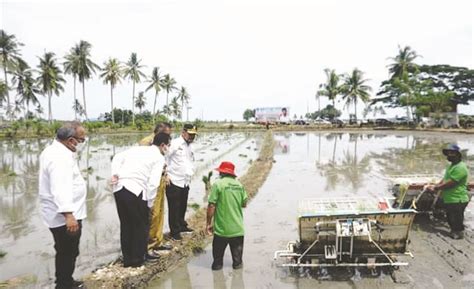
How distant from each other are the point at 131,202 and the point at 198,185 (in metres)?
7.12

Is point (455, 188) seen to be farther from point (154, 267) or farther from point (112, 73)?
point (112, 73)

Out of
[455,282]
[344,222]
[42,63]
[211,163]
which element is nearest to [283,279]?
[344,222]

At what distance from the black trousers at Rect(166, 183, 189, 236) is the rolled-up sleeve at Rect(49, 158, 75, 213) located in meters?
2.02

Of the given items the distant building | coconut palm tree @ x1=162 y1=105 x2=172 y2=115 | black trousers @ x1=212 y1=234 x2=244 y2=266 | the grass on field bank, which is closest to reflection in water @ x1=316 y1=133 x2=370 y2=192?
the grass on field bank

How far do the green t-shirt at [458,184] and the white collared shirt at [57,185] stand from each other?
5150 mm

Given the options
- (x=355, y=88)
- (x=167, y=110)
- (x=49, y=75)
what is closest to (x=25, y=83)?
(x=49, y=75)

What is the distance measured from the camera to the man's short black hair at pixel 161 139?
4.66 metres

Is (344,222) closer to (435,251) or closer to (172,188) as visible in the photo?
(435,251)

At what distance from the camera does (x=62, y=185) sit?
3.39 m

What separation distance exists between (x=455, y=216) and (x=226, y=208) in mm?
3736

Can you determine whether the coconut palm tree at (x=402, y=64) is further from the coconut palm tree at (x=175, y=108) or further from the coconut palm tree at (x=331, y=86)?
the coconut palm tree at (x=175, y=108)

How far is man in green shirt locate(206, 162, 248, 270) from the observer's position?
453 cm

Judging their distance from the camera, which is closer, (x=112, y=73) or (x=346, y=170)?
(x=346, y=170)

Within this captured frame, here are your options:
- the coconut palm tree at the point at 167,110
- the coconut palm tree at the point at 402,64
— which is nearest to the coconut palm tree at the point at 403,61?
the coconut palm tree at the point at 402,64
